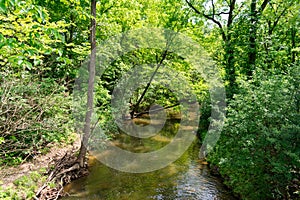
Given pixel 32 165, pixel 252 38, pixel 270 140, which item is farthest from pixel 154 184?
pixel 252 38

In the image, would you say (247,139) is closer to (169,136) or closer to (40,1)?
(169,136)

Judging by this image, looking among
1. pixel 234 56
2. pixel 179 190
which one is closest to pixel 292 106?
pixel 179 190

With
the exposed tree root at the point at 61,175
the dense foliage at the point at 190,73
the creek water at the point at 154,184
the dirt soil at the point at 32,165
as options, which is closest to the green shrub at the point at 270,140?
the dense foliage at the point at 190,73

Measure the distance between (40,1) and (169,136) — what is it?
870 centimetres

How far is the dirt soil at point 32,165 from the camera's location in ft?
18.2

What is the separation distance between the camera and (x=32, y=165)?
21.7 feet

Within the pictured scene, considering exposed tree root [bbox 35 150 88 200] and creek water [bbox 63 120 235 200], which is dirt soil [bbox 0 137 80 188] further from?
creek water [bbox 63 120 235 200]

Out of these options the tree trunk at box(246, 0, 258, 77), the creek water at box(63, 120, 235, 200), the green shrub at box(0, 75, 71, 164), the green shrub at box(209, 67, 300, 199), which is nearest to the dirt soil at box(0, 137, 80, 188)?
the green shrub at box(0, 75, 71, 164)

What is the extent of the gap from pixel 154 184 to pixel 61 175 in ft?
9.06

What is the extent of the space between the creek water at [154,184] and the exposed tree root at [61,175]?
216mm

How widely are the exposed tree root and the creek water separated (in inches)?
8.5

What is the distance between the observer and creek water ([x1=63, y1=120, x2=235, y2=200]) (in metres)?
6.32

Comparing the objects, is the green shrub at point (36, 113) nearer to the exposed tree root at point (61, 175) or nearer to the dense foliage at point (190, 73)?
the dense foliage at point (190, 73)

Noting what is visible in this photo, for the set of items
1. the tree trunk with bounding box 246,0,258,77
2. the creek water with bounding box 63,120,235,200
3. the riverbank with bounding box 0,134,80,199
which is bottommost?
the creek water with bounding box 63,120,235,200
